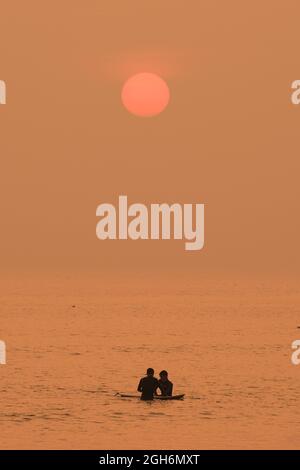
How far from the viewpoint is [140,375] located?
7262 cm

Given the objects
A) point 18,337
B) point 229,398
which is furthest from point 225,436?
point 18,337

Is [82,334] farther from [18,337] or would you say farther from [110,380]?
[110,380]

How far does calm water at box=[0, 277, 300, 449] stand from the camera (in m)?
48.0

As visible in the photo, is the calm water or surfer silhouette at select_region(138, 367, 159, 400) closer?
the calm water

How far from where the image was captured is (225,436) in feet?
157

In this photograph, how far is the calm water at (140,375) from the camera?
48.0 m
